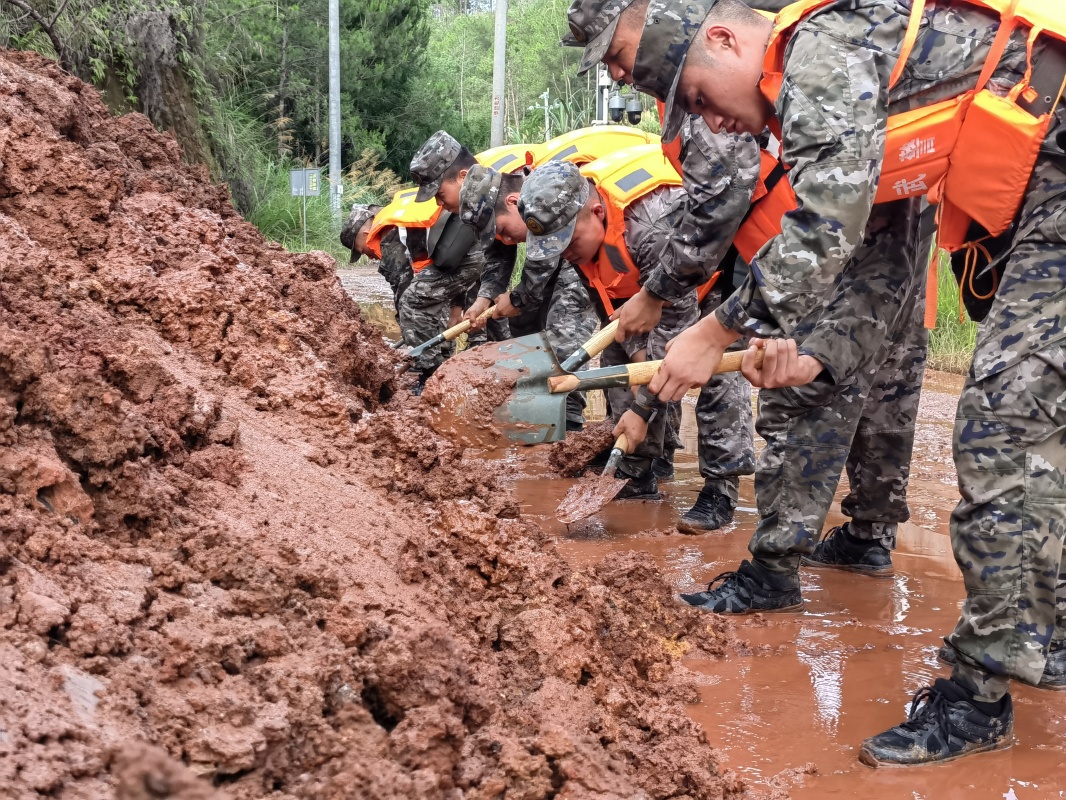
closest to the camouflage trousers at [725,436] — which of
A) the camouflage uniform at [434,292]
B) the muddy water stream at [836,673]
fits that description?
the muddy water stream at [836,673]

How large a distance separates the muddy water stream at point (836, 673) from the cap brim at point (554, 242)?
1257mm

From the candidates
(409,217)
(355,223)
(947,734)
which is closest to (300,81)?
(355,223)

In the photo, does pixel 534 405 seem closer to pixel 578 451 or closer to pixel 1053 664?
pixel 578 451

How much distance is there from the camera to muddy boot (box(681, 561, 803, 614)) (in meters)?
3.27

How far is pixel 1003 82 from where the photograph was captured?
2.34m

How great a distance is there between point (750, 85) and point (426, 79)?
22853mm

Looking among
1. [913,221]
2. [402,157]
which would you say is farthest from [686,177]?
[402,157]

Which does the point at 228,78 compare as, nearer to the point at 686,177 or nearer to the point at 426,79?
the point at 686,177

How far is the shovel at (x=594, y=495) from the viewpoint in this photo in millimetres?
4326

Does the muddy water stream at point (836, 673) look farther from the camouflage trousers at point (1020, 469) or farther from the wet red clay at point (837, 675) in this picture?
the camouflage trousers at point (1020, 469)

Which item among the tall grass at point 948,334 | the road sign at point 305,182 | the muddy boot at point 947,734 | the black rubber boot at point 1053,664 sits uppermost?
the muddy boot at point 947,734

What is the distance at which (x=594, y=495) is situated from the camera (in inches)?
174

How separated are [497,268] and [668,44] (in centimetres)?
445

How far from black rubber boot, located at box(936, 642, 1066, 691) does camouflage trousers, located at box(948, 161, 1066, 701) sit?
18.1 inches
